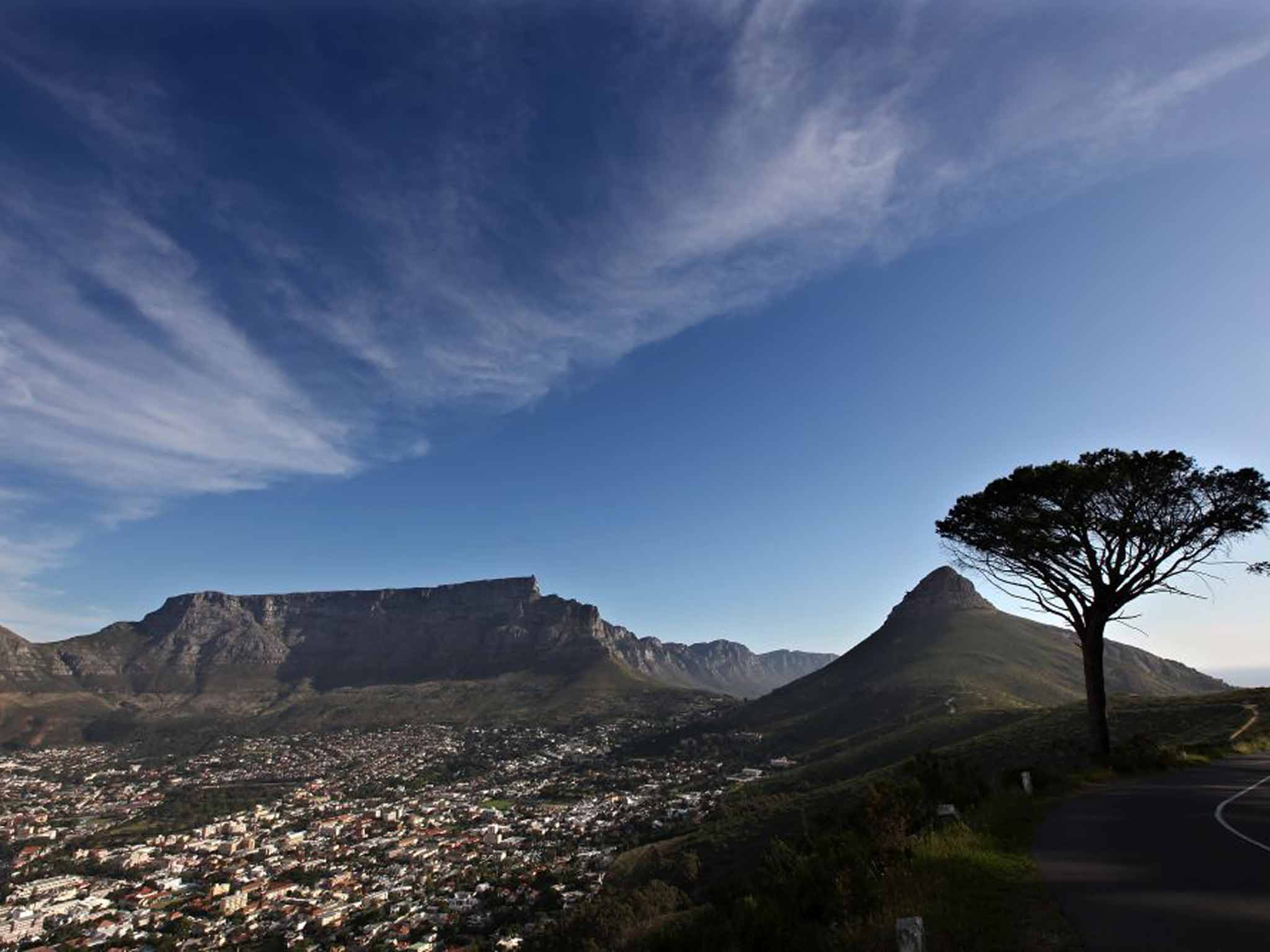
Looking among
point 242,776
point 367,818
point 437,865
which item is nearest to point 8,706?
point 242,776

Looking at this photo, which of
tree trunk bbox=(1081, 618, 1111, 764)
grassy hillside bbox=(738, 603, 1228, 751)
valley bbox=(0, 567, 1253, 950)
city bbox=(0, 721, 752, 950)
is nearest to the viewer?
tree trunk bbox=(1081, 618, 1111, 764)

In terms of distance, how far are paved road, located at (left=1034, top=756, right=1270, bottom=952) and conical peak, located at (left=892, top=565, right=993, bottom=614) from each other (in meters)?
144

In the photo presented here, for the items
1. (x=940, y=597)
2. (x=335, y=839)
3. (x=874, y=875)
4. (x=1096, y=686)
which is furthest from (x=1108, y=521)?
(x=940, y=597)

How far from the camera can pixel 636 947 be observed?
47.2 feet

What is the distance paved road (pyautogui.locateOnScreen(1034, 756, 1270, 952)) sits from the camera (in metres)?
7.11

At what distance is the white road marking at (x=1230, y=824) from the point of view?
10.8m

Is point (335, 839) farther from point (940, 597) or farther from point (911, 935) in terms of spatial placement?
point (940, 597)

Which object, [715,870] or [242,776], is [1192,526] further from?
[242,776]

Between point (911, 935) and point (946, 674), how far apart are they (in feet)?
365

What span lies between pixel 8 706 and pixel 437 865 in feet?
700

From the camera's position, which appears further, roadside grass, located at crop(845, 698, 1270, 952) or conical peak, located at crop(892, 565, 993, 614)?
conical peak, located at crop(892, 565, 993, 614)

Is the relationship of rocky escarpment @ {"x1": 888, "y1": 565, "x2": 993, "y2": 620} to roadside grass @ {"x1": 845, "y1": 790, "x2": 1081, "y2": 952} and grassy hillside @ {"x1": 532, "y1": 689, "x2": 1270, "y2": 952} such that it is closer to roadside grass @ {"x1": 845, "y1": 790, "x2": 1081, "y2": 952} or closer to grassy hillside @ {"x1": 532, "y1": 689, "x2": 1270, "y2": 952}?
grassy hillside @ {"x1": 532, "y1": 689, "x2": 1270, "y2": 952}

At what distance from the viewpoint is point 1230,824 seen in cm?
1248

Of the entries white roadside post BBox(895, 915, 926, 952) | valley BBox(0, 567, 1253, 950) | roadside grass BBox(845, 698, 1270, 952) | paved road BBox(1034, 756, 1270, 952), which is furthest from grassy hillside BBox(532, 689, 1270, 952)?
white roadside post BBox(895, 915, 926, 952)
